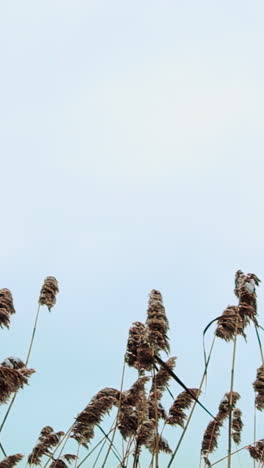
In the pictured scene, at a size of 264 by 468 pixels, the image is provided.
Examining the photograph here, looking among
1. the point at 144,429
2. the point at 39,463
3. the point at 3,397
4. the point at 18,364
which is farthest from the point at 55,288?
the point at 3,397

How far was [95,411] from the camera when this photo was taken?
20.2 ft

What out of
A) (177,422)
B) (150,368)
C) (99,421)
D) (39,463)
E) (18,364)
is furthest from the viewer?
(39,463)

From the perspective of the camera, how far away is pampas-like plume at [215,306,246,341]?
20.3 ft

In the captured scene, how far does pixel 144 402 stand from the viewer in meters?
6.48

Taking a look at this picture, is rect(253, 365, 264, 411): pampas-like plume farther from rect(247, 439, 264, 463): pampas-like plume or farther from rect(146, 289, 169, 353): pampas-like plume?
rect(146, 289, 169, 353): pampas-like plume

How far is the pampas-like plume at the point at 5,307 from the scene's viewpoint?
480 centimetres

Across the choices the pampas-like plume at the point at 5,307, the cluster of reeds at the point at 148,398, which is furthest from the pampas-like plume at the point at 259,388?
the pampas-like plume at the point at 5,307

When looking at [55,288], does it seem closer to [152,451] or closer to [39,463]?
[39,463]

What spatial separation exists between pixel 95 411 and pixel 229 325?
1467 mm

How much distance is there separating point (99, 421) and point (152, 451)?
2.14ft

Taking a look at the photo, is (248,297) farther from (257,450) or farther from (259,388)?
(257,450)

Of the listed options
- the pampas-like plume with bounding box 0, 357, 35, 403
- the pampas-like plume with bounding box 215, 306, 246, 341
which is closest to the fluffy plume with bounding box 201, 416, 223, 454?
the pampas-like plume with bounding box 215, 306, 246, 341

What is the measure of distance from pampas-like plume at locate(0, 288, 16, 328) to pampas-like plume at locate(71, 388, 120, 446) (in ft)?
4.63

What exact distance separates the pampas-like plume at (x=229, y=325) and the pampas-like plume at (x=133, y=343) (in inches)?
31.1
